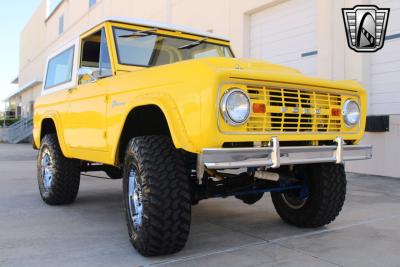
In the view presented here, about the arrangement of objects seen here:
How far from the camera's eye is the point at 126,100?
146 inches

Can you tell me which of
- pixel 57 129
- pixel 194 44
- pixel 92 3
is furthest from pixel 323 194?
pixel 92 3

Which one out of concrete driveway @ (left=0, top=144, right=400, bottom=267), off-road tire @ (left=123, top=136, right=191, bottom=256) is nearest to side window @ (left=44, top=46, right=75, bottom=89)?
concrete driveway @ (left=0, top=144, right=400, bottom=267)

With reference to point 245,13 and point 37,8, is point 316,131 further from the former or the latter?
point 37,8

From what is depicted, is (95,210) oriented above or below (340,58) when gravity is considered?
below

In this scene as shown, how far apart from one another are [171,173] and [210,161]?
1.62 ft

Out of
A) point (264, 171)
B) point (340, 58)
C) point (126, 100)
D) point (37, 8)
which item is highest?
point (37, 8)

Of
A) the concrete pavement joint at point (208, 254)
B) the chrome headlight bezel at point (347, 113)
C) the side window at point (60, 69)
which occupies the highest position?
the side window at point (60, 69)

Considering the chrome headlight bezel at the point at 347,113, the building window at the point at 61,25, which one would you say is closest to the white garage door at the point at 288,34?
the chrome headlight bezel at the point at 347,113

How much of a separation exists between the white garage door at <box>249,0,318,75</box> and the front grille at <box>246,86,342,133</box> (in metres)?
6.20

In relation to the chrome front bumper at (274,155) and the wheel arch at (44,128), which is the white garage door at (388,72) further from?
the wheel arch at (44,128)

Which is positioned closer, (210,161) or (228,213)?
(210,161)

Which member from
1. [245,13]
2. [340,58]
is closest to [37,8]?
[245,13]

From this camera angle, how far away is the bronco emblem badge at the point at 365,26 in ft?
27.2

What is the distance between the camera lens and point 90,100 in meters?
4.46
